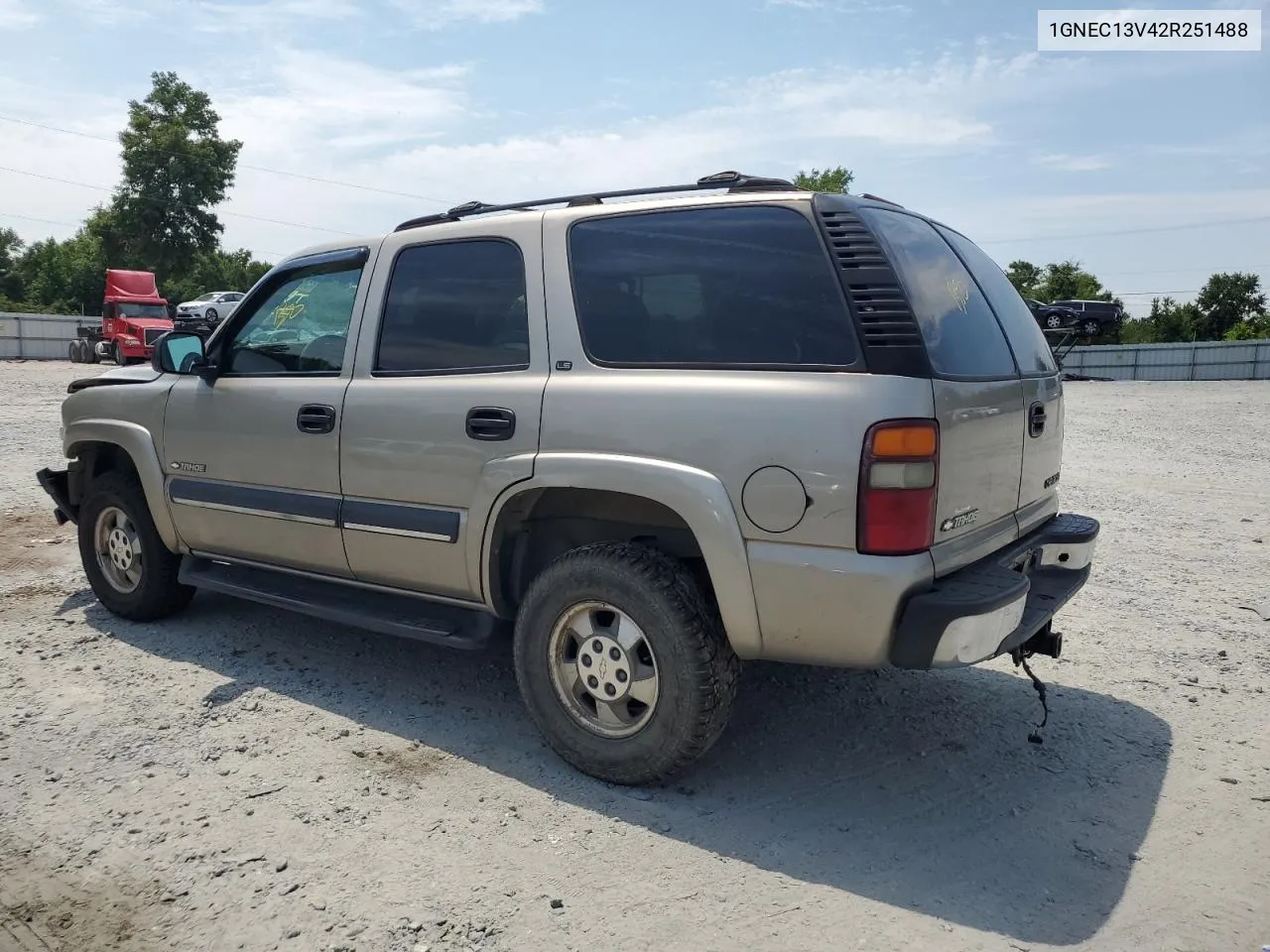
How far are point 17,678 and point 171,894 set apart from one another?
2226 millimetres

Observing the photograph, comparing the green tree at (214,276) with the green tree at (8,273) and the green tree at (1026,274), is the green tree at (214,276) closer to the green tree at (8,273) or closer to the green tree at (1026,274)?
the green tree at (8,273)

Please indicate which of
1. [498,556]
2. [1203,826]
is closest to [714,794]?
[498,556]

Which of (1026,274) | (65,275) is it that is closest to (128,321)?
(65,275)

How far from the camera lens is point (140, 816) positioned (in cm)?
317

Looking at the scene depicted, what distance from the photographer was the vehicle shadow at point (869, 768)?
2.86m

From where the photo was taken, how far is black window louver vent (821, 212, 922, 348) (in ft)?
9.61

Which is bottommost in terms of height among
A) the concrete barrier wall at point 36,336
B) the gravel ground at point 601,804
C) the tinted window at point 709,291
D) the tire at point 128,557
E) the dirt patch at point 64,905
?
the dirt patch at point 64,905

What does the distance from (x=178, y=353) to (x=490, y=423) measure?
7.26ft

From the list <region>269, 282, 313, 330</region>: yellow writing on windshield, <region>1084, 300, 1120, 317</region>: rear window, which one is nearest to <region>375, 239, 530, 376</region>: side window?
<region>269, 282, 313, 330</region>: yellow writing on windshield

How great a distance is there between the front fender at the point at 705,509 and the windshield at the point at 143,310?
29486mm

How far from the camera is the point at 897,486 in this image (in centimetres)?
283

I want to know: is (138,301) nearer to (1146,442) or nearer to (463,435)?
(1146,442)

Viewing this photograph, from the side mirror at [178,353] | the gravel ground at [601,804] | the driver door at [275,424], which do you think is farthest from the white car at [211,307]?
the gravel ground at [601,804]

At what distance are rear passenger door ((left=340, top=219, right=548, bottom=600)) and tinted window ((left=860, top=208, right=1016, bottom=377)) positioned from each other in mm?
1299
